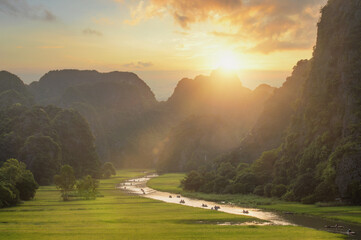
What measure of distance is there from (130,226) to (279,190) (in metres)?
53.7

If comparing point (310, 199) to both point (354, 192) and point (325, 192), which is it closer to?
point (325, 192)

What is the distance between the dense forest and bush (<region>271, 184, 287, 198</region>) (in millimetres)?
120

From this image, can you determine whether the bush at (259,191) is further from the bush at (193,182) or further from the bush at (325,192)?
the bush at (193,182)

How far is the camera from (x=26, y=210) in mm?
76250

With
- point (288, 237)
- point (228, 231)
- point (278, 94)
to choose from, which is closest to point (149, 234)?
point (228, 231)

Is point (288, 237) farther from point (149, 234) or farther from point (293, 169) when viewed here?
point (293, 169)

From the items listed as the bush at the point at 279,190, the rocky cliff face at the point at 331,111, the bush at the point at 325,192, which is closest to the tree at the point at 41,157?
the rocky cliff face at the point at 331,111

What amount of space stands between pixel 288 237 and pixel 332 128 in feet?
212

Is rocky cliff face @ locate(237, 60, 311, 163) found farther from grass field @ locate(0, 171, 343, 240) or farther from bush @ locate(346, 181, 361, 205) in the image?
grass field @ locate(0, 171, 343, 240)

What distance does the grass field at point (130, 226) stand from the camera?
48.6 meters

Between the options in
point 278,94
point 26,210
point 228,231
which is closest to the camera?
point 228,231

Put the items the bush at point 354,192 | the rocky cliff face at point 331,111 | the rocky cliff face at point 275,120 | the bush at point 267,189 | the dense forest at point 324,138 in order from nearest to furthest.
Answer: the bush at point 354,192
the dense forest at point 324,138
the rocky cliff face at point 331,111
the bush at point 267,189
the rocky cliff face at point 275,120

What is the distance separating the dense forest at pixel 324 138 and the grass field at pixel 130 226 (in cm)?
2834

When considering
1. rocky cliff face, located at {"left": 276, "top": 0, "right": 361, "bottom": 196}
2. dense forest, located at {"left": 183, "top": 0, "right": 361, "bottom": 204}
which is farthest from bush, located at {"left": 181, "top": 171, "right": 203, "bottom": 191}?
rocky cliff face, located at {"left": 276, "top": 0, "right": 361, "bottom": 196}
